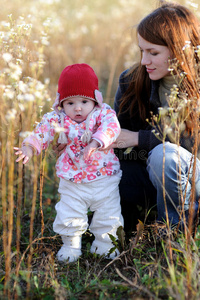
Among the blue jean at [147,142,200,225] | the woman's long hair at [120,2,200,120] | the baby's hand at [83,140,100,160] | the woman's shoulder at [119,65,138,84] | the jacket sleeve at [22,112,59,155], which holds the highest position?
the woman's long hair at [120,2,200,120]

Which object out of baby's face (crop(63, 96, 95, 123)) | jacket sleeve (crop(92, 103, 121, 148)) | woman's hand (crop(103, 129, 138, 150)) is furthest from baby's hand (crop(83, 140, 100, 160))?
woman's hand (crop(103, 129, 138, 150))

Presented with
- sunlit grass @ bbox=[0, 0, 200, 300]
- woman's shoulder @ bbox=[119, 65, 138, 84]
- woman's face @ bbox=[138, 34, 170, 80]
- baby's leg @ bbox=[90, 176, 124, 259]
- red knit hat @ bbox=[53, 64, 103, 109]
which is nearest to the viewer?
sunlit grass @ bbox=[0, 0, 200, 300]

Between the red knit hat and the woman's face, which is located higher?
the woman's face

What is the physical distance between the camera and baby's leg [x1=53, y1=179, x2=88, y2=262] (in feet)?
7.96

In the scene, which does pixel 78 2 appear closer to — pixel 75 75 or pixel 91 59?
pixel 91 59

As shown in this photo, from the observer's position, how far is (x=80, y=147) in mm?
2418

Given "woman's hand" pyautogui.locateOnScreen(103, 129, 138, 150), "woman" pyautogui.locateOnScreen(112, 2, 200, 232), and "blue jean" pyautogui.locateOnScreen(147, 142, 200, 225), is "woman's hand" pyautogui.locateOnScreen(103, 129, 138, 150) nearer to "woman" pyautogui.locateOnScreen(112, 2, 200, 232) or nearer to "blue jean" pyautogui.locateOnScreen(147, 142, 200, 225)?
"woman" pyautogui.locateOnScreen(112, 2, 200, 232)

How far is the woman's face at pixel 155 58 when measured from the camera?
8.43ft

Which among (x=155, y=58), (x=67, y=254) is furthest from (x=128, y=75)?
(x=67, y=254)

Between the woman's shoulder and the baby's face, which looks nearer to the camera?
the baby's face

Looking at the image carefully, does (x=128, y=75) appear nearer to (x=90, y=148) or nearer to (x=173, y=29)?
(x=173, y=29)

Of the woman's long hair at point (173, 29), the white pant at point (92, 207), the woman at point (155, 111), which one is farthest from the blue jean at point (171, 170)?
the woman's long hair at point (173, 29)

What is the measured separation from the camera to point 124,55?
22.6ft

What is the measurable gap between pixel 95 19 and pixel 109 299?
Result: 24.0 ft
